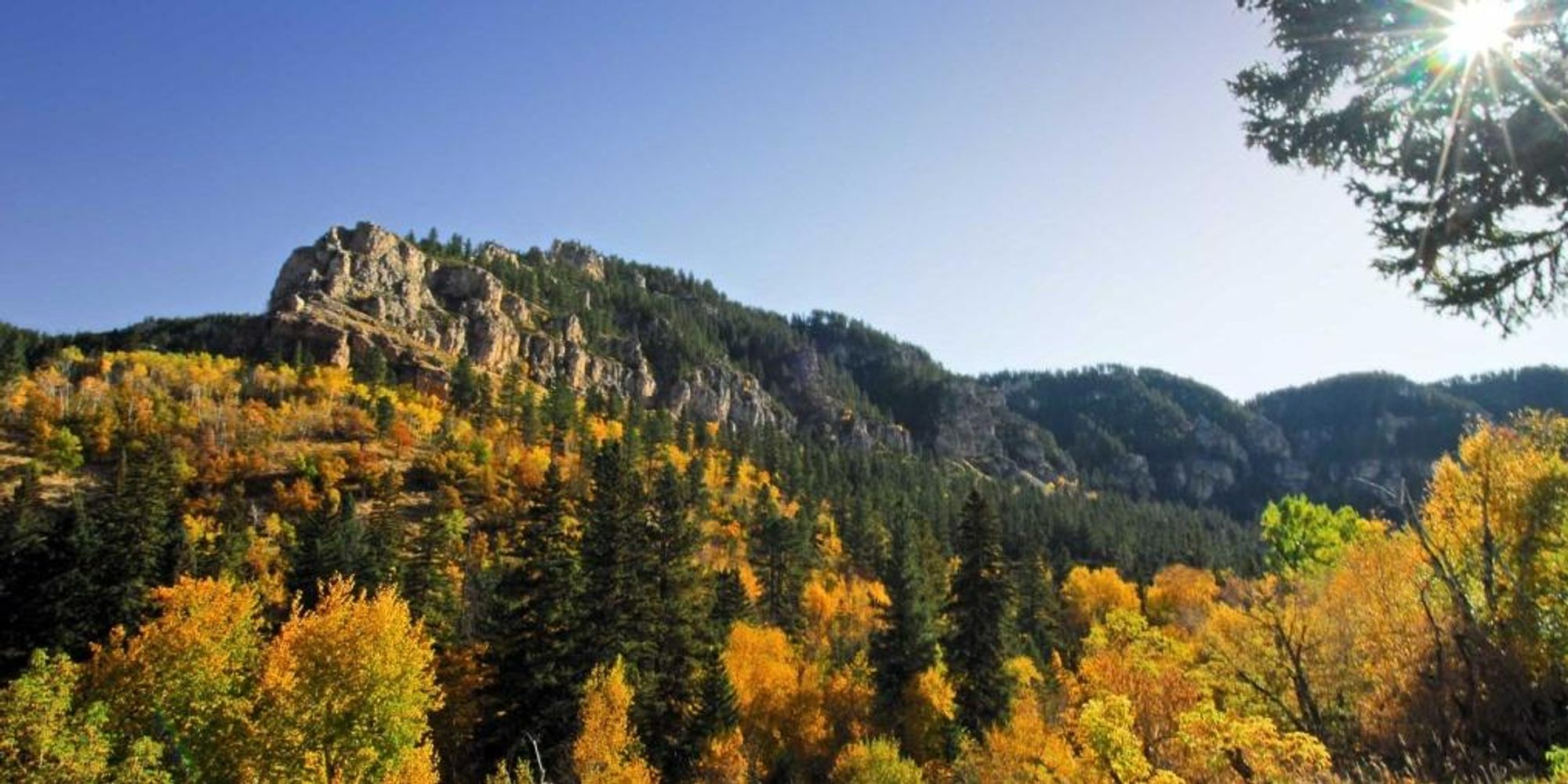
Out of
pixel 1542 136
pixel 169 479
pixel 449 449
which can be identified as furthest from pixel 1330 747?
pixel 449 449

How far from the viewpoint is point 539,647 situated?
32.6 meters

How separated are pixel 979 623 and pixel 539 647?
21.5m

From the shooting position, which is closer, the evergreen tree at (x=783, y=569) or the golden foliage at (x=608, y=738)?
the golden foliage at (x=608, y=738)

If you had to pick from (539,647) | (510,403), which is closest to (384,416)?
(510,403)

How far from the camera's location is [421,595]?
1767 inches

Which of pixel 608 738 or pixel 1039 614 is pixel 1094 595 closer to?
pixel 1039 614

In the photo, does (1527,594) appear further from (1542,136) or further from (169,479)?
(169,479)

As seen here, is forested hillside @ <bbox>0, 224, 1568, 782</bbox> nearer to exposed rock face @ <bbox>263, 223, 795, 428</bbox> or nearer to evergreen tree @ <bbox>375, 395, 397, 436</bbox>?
evergreen tree @ <bbox>375, 395, 397, 436</bbox>

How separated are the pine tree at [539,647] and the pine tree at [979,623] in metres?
18.9

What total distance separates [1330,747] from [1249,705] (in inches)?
212

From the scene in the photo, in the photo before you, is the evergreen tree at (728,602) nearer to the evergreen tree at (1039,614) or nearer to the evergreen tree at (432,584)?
the evergreen tree at (432,584)

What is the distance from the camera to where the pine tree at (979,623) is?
1511 inches

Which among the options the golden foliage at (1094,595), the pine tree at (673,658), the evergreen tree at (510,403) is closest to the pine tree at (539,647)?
the pine tree at (673,658)

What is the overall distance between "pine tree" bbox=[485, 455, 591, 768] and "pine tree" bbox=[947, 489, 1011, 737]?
18.9 meters
